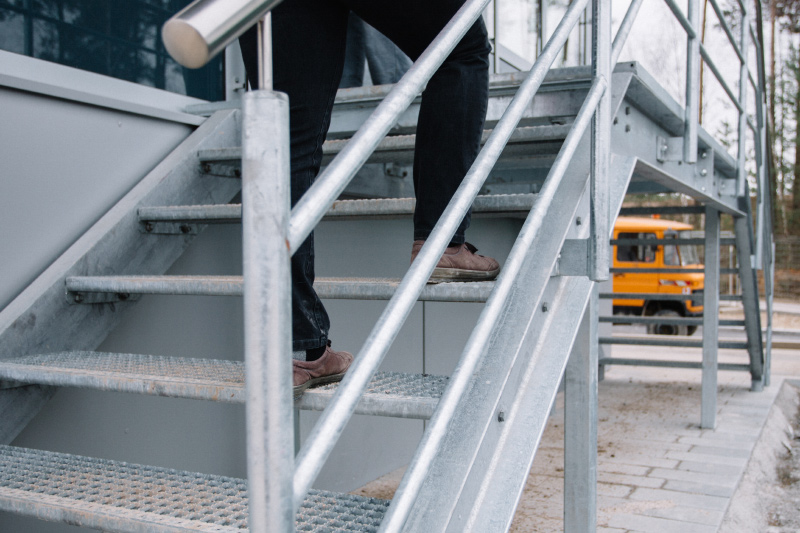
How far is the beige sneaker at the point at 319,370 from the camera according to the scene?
1.59m

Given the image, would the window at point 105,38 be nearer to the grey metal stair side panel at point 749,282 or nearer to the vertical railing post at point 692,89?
the vertical railing post at point 692,89

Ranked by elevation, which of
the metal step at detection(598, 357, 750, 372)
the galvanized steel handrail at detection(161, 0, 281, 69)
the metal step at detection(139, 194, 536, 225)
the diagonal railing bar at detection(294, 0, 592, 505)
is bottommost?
the metal step at detection(598, 357, 750, 372)

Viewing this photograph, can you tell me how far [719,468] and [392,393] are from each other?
11.7 feet

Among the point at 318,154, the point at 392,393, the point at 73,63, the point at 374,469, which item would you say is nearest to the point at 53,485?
the point at 392,393

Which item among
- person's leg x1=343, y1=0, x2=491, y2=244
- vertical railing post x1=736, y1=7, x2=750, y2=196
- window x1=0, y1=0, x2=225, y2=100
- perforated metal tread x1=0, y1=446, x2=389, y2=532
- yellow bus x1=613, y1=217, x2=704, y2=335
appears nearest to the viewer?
perforated metal tread x1=0, y1=446, x2=389, y2=532

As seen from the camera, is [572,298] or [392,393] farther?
[572,298]

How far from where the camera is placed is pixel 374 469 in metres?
4.10

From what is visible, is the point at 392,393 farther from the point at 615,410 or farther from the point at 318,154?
A: the point at 615,410

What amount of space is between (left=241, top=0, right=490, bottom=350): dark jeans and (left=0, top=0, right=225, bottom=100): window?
1.26 m

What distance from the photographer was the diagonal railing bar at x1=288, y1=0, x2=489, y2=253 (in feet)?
3.02

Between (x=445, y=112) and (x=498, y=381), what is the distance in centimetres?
69

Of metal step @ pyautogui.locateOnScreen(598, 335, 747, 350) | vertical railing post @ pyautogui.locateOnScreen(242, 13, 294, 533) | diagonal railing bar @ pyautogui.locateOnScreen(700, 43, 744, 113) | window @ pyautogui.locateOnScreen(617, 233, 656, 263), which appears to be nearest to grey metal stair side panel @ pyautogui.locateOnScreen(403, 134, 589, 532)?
vertical railing post @ pyautogui.locateOnScreen(242, 13, 294, 533)

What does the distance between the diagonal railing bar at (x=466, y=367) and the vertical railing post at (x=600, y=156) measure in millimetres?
167

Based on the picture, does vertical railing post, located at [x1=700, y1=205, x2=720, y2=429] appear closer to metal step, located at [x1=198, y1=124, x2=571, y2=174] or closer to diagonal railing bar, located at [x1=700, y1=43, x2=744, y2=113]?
diagonal railing bar, located at [x1=700, y1=43, x2=744, y2=113]
